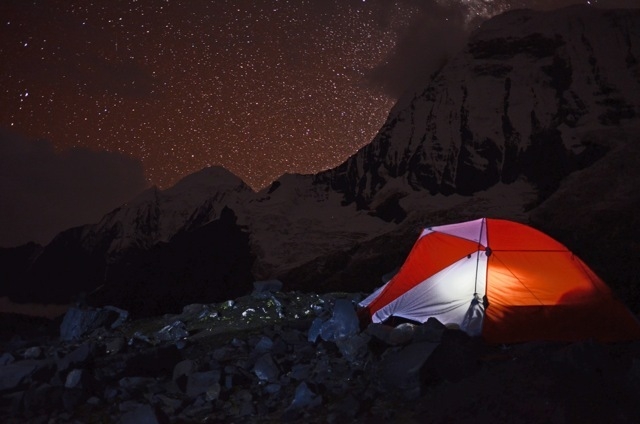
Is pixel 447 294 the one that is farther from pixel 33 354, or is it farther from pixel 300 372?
pixel 33 354

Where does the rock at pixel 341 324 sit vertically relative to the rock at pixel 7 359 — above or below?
above

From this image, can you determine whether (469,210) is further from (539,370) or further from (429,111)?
(539,370)

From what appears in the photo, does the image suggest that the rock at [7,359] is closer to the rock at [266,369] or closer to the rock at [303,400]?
the rock at [266,369]

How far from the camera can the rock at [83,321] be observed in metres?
12.5

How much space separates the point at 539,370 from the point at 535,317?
10.9 feet

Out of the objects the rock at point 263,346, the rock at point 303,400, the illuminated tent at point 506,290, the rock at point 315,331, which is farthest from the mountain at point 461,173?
the rock at point 303,400

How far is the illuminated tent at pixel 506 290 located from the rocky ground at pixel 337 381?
662mm

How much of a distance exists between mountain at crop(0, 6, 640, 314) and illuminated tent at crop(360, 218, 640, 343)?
70305mm

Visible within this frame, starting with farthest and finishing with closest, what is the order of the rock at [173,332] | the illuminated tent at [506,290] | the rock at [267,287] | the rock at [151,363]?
the rock at [267,287] → the rock at [173,332] → the illuminated tent at [506,290] → the rock at [151,363]

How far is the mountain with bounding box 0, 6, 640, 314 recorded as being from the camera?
102 m

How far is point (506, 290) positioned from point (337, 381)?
368 centimetres

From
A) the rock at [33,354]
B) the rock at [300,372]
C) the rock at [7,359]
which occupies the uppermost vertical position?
the rock at [7,359]

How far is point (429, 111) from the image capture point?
548 feet

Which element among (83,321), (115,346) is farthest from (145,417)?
(83,321)
